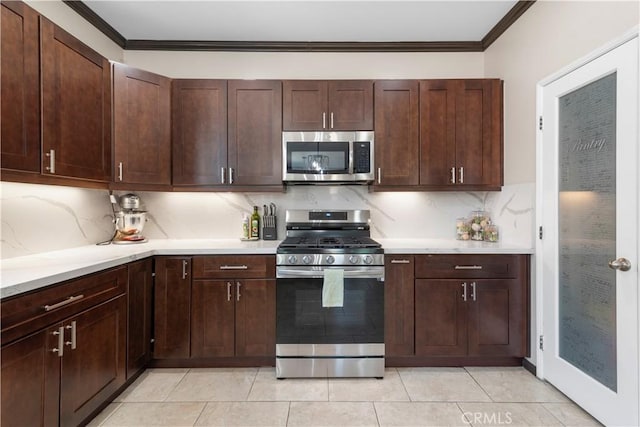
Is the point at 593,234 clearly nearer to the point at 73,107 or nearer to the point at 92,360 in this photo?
the point at 92,360

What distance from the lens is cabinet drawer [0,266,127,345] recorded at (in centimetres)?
133

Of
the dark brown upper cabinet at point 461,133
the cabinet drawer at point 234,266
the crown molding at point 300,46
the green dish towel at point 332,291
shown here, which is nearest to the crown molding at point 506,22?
the crown molding at point 300,46

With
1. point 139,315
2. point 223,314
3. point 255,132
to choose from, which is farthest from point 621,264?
point 139,315

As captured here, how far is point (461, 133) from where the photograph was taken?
9.18ft

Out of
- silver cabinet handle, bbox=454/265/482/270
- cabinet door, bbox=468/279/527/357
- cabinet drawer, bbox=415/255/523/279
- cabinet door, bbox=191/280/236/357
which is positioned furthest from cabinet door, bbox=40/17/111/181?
cabinet door, bbox=468/279/527/357

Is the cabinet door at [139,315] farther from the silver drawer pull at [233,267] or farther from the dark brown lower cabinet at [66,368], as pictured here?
the silver drawer pull at [233,267]

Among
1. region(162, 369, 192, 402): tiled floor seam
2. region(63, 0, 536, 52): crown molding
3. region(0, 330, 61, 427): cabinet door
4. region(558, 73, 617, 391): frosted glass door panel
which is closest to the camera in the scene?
region(0, 330, 61, 427): cabinet door

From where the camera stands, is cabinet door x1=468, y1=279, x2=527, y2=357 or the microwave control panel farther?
the microwave control panel

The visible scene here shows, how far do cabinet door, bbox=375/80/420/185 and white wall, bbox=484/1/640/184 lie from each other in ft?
2.53

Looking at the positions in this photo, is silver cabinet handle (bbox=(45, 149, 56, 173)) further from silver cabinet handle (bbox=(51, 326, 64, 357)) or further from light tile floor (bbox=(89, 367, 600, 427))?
light tile floor (bbox=(89, 367, 600, 427))

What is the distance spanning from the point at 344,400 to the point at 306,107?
7.44ft

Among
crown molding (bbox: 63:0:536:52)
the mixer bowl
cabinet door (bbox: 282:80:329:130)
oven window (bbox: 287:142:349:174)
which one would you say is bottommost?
the mixer bowl

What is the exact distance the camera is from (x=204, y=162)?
110 inches

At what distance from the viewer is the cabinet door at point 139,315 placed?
2191 mm
